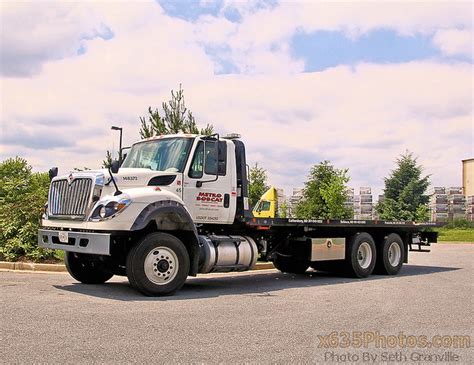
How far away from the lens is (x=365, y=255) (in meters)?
14.3

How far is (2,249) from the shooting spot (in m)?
13.7

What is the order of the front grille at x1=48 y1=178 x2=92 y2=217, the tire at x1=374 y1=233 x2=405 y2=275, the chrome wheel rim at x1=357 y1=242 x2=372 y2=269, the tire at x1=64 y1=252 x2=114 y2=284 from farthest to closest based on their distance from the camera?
the tire at x1=374 y1=233 x2=405 y2=275
the chrome wheel rim at x1=357 y1=242 x2=372 y2=269
the tire at x1=64 y1=252 x2=114 y2=284
the front grille at x1=48 y1=178 x2=92 y2=217

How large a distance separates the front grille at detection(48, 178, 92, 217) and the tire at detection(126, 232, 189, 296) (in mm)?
1233

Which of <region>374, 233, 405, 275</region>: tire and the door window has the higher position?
the door window

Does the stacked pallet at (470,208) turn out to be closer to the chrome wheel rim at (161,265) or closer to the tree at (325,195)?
the tree at (325,195)

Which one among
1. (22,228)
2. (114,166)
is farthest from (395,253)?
(22,228)

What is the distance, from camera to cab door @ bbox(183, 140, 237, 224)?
10.9m

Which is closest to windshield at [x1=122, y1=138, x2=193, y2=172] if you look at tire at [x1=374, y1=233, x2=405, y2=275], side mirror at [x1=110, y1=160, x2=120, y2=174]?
side mirror at [x1=110, y1=160, x2=120, y2=174]

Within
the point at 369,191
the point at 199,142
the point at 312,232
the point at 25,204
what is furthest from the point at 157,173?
the point at 369,191

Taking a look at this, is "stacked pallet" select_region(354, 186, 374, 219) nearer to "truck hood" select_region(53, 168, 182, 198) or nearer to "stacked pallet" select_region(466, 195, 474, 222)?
"stacked pallet" select_region(466, 195, 474, 222)

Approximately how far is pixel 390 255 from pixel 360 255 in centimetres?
106

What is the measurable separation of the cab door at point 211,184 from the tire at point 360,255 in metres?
3.55

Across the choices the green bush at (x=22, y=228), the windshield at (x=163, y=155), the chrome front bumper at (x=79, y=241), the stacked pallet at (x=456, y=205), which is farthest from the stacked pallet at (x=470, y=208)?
the chrome front bumper at (x=79, y=241)

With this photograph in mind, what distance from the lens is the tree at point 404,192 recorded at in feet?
150
